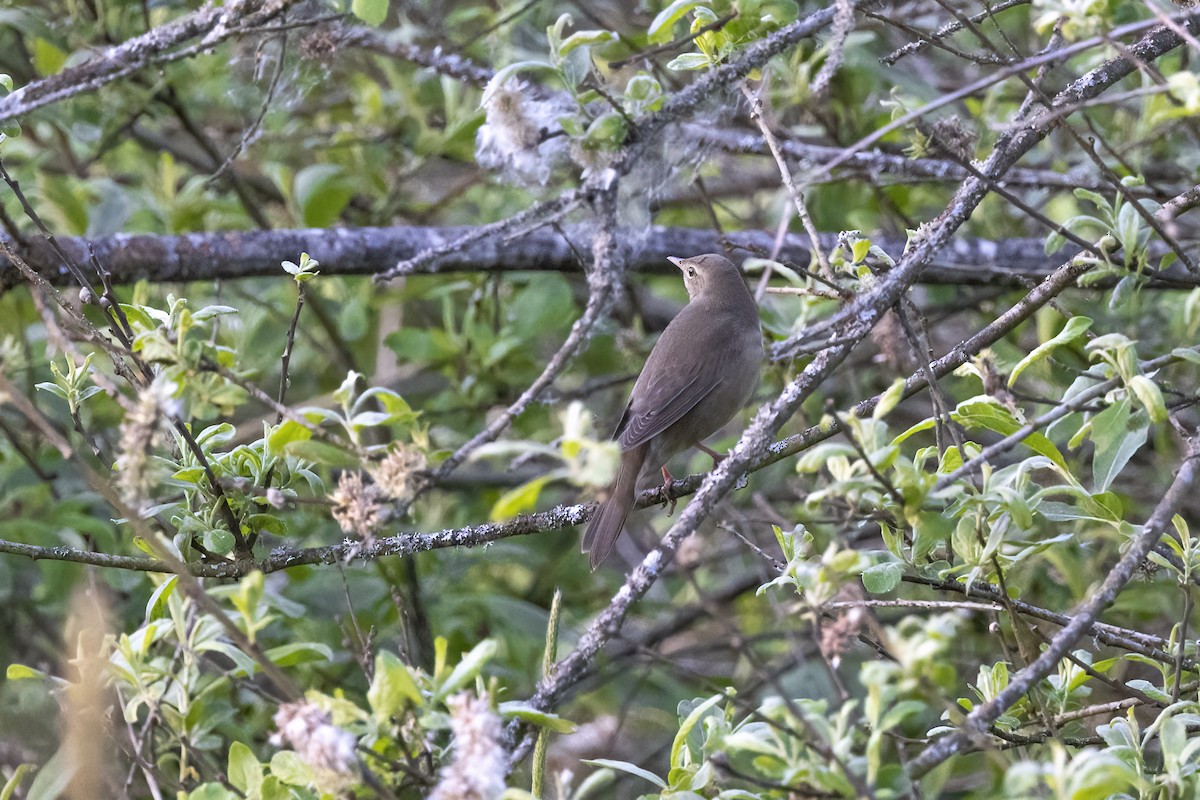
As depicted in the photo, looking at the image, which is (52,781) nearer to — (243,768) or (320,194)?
(243,768)

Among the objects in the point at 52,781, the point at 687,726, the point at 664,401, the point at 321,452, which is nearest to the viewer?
the point at 321,452

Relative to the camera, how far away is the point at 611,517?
3816mm

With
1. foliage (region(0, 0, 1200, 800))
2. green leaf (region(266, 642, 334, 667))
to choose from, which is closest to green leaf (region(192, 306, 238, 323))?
foliage (region(0, 0, 1200, 800))

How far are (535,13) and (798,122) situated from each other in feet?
4.61

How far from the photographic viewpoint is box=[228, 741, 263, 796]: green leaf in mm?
2203

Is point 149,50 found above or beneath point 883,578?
above

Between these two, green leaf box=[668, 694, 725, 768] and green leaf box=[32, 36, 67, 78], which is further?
green leaf box=[32, 36, 67, 78]

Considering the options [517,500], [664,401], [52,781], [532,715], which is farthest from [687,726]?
[664,401]

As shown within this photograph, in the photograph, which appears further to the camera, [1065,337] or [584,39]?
[584,39]

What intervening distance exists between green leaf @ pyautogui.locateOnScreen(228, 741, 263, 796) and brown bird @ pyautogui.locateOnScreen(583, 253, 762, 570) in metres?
1.84

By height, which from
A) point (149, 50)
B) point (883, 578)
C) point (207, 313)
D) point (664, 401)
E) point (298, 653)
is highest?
point (149, 50)

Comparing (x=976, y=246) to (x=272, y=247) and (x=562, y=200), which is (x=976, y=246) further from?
Result: (x=272, y=247)

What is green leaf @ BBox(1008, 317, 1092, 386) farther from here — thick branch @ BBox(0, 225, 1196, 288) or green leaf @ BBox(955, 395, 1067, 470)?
thick branch @ BBox(0, 225, 1196, 288)

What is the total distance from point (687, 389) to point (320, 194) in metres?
1.85
